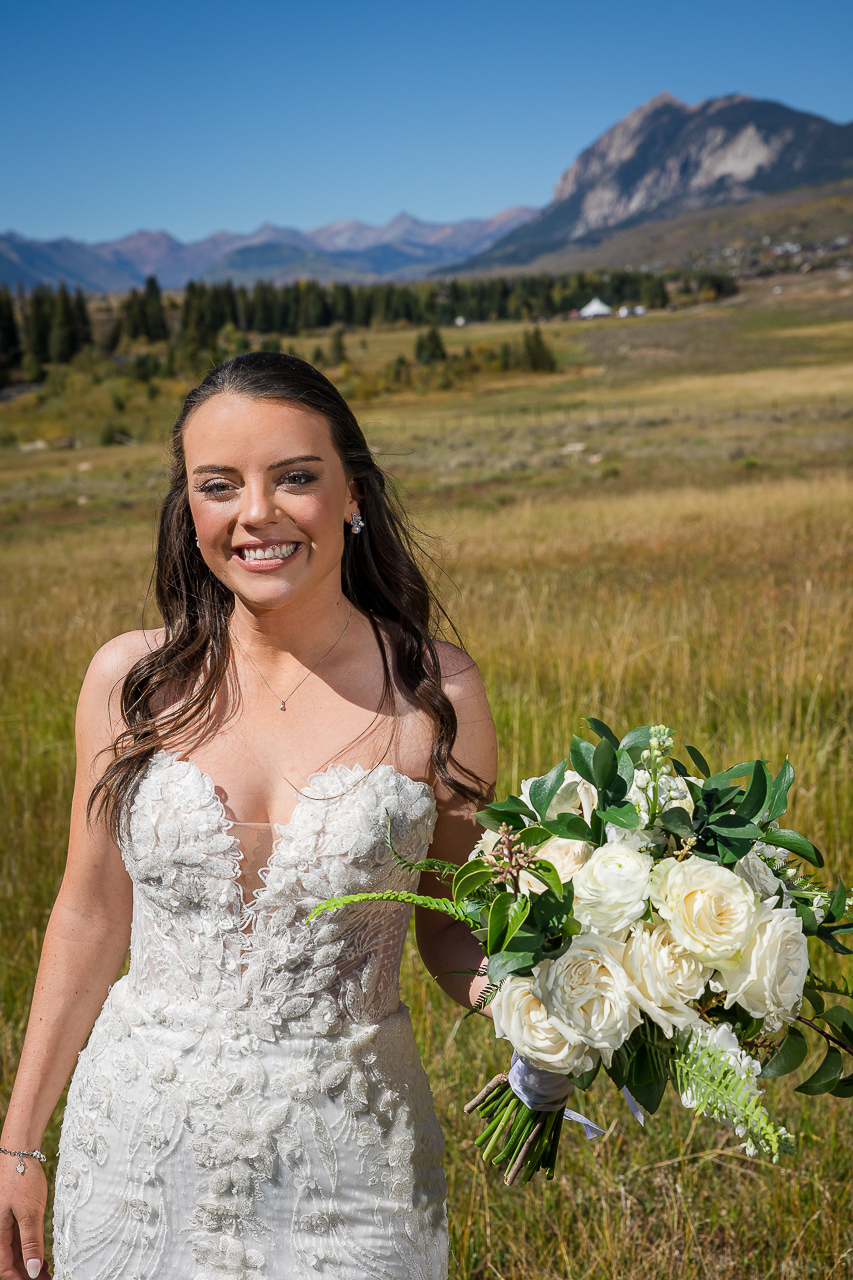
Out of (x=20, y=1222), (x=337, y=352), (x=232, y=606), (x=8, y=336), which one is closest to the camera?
(x=20, y=1222)

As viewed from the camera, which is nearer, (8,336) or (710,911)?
(710,911)

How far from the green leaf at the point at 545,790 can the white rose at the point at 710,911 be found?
0.61 ft

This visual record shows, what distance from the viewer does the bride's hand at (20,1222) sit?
1.82 metres

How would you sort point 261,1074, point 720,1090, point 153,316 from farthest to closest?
point 153,316 < point 261,1074 < point 720,1090

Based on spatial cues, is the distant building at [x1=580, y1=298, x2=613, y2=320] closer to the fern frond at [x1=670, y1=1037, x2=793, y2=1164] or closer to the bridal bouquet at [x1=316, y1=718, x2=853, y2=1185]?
the bridal bouquet at [x1=316, y1=718, x2=853, y2=1185]

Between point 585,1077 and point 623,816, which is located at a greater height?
point 623,816

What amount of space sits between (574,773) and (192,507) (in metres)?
0.95

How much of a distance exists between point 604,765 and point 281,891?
0.75 m

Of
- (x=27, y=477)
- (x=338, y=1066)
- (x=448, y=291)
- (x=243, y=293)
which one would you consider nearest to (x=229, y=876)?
(x=338, y=1066)

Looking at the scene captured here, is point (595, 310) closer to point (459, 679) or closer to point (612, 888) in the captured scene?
point (459, 679)

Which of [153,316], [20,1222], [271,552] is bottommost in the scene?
[20,1222]

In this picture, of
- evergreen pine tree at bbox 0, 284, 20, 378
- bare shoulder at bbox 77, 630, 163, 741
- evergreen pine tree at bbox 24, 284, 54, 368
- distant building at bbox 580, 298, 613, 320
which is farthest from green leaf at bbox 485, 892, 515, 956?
distant building at bbox 580, 298, 613, 320

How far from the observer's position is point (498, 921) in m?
1.13

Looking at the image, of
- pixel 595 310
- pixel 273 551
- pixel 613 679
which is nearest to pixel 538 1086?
pixel 273 551
